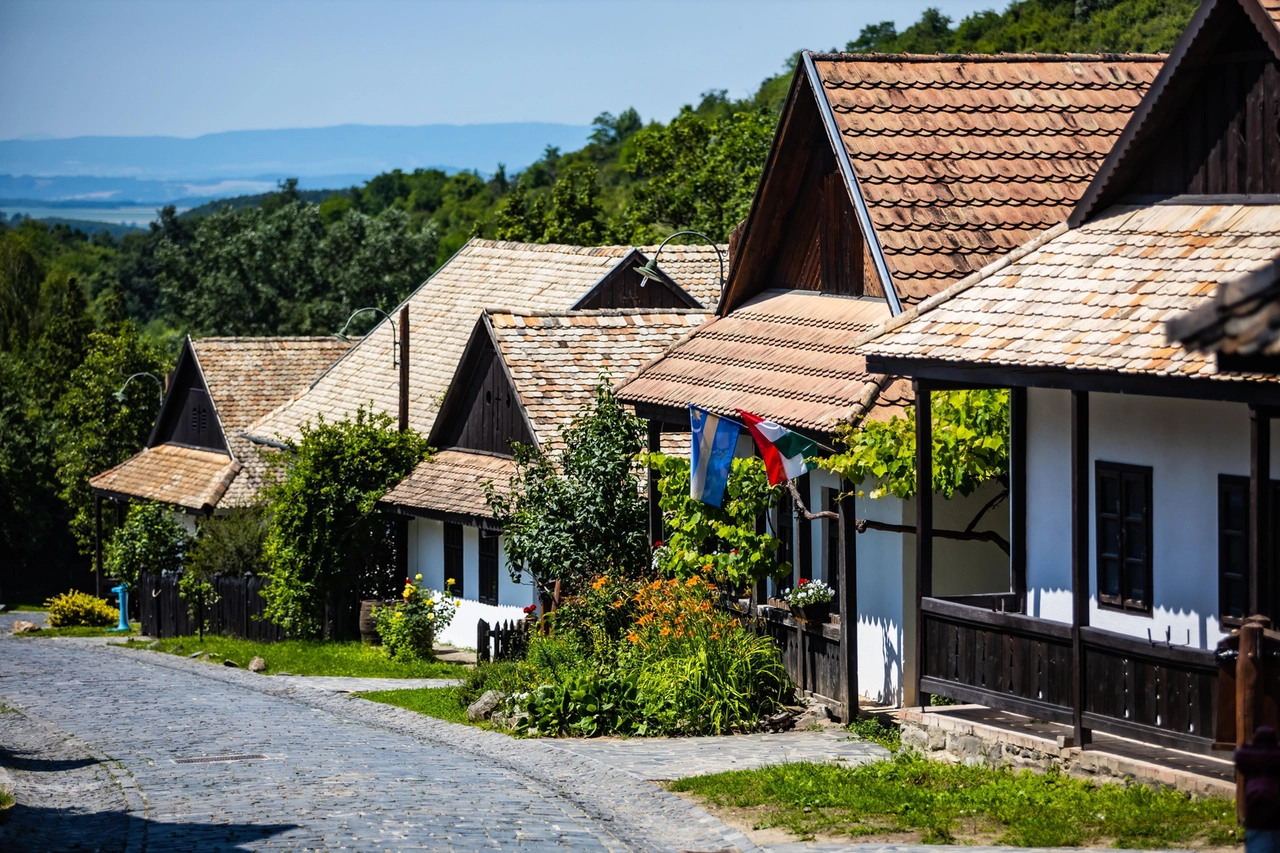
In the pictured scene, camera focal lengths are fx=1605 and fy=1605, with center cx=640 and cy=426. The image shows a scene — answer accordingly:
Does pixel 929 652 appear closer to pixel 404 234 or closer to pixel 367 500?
pixel 367 500

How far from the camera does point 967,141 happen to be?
17.8m

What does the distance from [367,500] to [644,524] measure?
28.4ft

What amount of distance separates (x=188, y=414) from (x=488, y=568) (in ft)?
59.6

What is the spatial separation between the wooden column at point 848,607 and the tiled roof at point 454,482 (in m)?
11.1

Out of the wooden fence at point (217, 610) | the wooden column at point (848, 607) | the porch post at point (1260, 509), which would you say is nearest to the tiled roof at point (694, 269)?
the wooden fence at point (217, 610)

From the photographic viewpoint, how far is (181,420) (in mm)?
43406

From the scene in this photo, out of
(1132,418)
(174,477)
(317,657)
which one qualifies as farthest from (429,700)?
(174,477)

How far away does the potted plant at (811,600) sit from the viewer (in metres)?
16.5

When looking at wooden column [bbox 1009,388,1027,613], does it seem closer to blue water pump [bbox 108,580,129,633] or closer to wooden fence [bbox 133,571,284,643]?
wooden fence [bbox 133,571,284,643]

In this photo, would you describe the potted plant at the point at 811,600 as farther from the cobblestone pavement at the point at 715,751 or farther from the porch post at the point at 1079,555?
the porch post at the point at 1079,555

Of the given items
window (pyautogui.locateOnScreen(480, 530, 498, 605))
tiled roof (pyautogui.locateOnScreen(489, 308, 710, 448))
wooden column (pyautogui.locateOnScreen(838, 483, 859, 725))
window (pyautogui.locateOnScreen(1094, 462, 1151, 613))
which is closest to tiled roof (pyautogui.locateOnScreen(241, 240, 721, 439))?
window (pyautogui.locateOnScreen(480, 530, 498, 605))

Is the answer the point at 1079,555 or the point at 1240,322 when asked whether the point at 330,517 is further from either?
the point at 1240,322

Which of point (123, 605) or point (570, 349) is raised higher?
point (570, 349)

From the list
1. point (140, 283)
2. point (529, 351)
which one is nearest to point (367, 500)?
point (529, 351)
